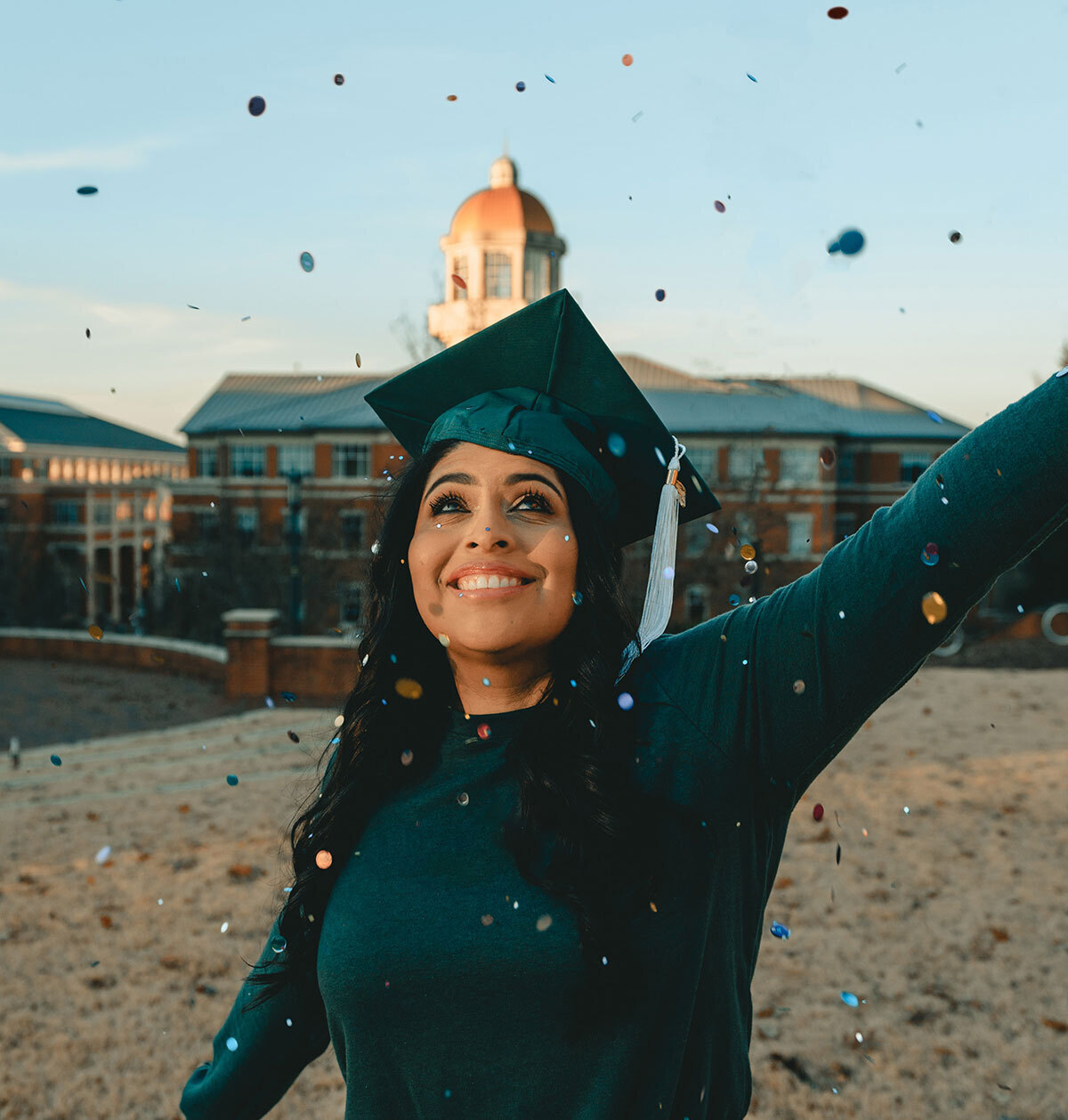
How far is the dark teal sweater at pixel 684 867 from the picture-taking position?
4.57 ft

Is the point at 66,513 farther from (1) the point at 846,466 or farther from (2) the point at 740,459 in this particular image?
(1) the point at 846,466

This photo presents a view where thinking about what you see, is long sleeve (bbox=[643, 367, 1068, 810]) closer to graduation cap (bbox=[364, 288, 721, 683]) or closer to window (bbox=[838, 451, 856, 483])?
graduation cap (bbox=[364, 288, 721, 683])

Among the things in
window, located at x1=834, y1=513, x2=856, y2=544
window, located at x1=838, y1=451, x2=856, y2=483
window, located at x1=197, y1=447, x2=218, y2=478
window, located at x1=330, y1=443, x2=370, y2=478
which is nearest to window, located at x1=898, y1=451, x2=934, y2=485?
window, located at x1=838, y1=451, x2=856, y2=483

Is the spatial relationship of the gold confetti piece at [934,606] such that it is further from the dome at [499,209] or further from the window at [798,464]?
the dome at [499,209]

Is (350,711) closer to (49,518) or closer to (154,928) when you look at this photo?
(154,928)

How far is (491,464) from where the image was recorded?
69.8 inches

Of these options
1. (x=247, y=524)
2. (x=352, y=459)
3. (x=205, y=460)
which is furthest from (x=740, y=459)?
(x=205, y=460)

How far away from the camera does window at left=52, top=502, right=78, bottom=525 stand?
47.4 meters

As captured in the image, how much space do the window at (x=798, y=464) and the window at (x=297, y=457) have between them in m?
17.3

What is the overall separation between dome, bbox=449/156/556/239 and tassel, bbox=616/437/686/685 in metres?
31.7

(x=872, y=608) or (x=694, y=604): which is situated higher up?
(x=872, y=608)

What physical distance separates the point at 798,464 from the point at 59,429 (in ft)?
129

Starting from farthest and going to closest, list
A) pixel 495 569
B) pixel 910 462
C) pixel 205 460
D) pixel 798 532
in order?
1. pixel 205 460
2. pixel 910 462
3. pixel 798 532
4. pixel 495 569

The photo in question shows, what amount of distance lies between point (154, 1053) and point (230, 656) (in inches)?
519
